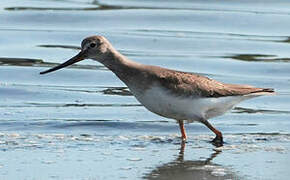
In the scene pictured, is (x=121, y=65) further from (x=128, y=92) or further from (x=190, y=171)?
(x=128, y=92)

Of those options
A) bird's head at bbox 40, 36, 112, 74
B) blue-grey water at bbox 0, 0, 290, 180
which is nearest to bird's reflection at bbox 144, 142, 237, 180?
blue-grey water at bbox 0, 0, 290, 180

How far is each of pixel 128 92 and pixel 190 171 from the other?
4.08 meters

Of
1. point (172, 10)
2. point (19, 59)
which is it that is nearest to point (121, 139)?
point (19, 59)

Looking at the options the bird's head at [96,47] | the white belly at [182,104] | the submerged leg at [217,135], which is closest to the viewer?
the white belly at [182,104]

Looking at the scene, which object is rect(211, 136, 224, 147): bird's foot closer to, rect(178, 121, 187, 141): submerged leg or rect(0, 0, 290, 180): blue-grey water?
rect(0, 0, 290, 180): blue-grey water

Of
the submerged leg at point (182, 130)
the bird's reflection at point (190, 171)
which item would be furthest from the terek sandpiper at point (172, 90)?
the bird's reflection at point (190, 171)

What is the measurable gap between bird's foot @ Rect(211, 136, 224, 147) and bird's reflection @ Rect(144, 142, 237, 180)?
674 mm

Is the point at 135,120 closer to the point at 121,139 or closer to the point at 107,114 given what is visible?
the point at 107,114

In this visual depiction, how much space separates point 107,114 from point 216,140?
6.00 feet

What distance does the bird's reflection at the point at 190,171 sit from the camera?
7.72 m

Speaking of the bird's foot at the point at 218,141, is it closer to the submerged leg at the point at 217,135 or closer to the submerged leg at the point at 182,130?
the submerged leg at the point at 217,135

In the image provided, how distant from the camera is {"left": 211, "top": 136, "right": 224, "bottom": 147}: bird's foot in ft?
30.0

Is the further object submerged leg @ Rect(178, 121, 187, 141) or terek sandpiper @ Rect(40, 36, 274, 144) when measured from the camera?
submerged leg @ Rect(178, 121, 187, 141)

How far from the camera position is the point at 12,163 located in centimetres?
809
